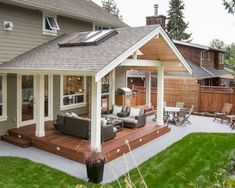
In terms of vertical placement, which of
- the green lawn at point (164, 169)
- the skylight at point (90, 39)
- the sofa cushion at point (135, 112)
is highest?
the skylight at point (90, 39)

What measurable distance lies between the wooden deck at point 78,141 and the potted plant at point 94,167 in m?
1.03

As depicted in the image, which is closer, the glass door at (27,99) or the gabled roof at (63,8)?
the gabled roof at (63,8)

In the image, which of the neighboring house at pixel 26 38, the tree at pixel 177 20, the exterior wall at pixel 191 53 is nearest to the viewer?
the neighboring house at pixel 26 38

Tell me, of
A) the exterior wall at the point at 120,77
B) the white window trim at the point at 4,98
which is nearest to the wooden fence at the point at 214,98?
the exterior wall at the point at 120,77

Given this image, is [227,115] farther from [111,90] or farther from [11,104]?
[11,104]

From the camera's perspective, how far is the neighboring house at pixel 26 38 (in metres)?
10.8

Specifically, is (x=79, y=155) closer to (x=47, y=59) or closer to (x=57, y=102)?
(x=47, y=59)

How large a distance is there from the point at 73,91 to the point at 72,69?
20.2ft

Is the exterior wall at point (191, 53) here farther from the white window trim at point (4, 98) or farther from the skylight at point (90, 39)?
the white window trim at point (4, 98)

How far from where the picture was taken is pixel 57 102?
13.4m

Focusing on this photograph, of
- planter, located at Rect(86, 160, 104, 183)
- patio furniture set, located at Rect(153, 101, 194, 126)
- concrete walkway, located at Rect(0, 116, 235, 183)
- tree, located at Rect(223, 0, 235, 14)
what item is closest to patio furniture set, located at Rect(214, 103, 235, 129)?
concrete walkway, located at Rect(0, 116, 235, 183)

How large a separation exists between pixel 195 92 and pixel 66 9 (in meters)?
10.1

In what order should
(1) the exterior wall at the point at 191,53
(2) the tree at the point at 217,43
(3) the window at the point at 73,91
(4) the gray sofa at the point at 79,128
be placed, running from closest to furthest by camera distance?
(4) the gray sofa at the point at 79,128
(3) the window at the point at 73,91
(1) the exterior wall at the point at 191,53
(2) the tree at the point at 217,43

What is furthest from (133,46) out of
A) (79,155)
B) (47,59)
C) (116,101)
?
(116,101)
